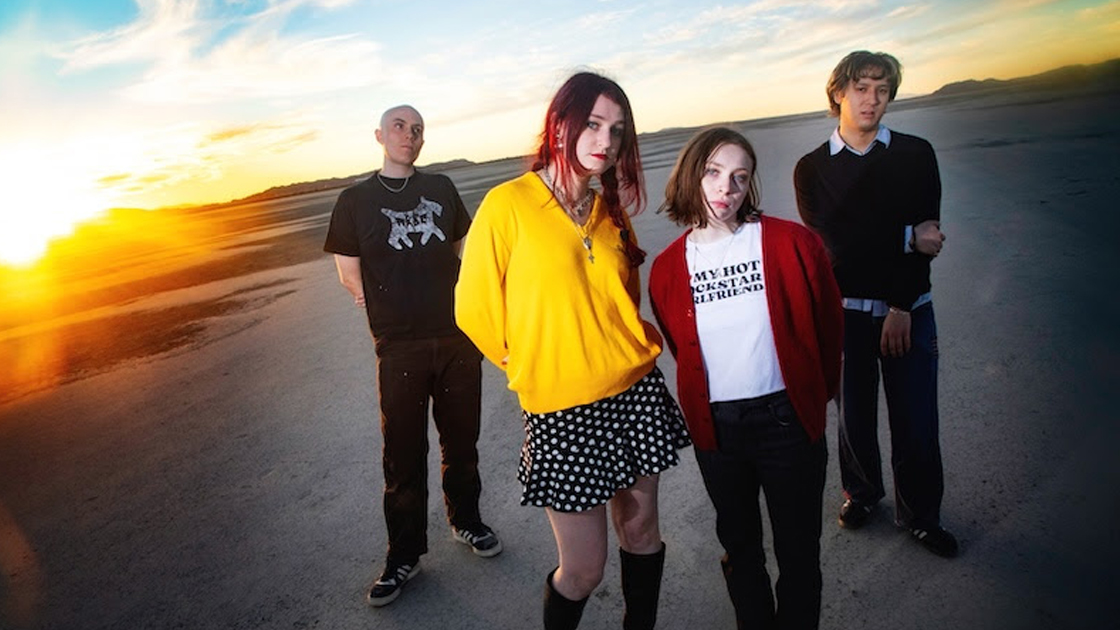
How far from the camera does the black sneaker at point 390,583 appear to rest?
2959 mm

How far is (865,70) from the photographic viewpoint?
2596mm

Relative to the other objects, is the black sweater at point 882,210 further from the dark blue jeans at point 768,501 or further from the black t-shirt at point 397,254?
the black t-shirt at point 397,254

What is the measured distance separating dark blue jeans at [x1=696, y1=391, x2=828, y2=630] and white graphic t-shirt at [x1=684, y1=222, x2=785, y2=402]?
7 centimetres

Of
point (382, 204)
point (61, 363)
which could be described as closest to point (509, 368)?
point (382, 204)

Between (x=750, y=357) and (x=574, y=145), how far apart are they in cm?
91

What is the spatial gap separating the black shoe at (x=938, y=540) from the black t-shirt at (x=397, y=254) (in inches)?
95.5

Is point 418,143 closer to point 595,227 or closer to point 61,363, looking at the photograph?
point 595,227

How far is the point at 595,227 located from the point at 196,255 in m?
20.3

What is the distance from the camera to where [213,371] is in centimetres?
688

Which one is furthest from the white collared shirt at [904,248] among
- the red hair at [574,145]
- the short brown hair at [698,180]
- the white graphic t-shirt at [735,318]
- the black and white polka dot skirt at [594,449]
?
the black and white polka dot skirt at [594,449]

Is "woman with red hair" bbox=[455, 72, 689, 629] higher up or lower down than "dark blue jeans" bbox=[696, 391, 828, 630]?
higher up

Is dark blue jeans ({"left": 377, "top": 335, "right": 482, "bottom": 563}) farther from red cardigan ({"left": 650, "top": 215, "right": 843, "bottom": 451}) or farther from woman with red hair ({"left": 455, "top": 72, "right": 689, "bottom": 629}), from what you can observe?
red cardigan ({"left": 650, "top": 215, "right": 843, "bottom": 451})

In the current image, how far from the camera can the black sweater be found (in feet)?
8.54

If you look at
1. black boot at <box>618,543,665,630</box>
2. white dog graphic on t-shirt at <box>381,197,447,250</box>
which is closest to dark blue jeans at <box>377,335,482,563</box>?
white dog graphic on t-shirt at <box>381,197,447,250</box>
